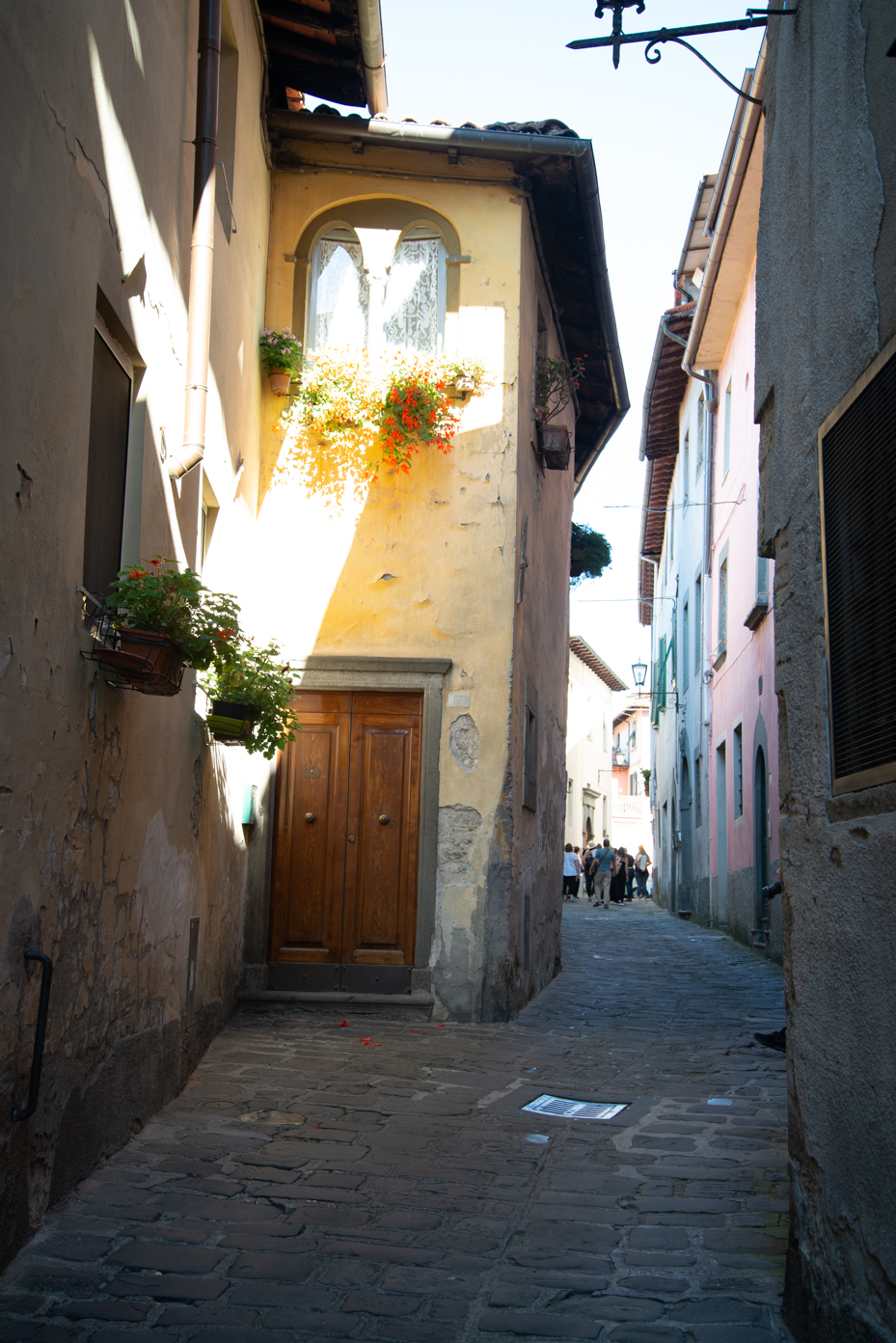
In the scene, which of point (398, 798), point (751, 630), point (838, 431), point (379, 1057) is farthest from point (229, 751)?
point (751, 630)

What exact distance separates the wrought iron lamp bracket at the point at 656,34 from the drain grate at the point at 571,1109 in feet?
14.9

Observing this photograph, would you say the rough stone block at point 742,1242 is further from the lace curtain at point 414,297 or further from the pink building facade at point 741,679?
the pink building facade at point 741,679

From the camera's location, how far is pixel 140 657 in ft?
14.7

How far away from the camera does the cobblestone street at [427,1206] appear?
135 inches

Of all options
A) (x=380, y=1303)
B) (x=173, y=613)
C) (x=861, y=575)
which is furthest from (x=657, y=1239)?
(x=173, y=613)

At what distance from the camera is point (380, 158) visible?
938 cm

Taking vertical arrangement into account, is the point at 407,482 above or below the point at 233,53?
below

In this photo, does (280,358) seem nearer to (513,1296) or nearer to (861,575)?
(861,575)

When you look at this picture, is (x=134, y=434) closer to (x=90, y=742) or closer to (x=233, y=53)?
(x=90, y=742)

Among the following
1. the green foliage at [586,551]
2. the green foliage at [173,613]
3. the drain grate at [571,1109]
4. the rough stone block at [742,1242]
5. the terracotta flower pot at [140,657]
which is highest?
the green foliage at [586,551]

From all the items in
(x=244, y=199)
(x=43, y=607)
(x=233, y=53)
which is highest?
(x=233, y=53)

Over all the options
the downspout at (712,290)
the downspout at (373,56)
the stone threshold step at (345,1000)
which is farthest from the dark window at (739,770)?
the downspout at (373,56)

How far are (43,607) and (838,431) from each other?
101 inches

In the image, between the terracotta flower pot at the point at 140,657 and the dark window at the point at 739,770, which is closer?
the terracotta flower pot at the point at 140,657
